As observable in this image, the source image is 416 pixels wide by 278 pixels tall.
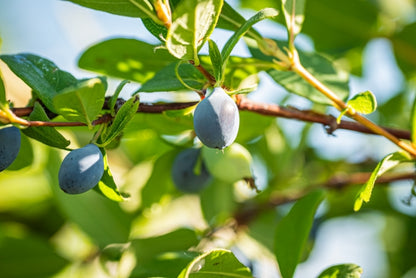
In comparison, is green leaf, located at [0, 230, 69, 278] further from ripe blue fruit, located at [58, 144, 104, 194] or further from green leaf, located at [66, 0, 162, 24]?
green leaf, located at [66, 0, 162, 24]

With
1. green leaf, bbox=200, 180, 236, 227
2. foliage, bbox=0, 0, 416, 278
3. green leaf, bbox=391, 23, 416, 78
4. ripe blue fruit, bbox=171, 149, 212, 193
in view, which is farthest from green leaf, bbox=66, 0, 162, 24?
green leaf, bbox=391, 23, 416, 78

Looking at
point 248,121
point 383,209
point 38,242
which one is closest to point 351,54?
point 383,209

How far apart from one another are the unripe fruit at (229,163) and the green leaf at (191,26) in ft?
1.24

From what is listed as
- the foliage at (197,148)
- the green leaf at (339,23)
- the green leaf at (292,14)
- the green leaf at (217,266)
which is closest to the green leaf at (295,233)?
the foliage at (197,148)

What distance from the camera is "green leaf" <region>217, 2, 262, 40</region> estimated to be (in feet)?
3.25

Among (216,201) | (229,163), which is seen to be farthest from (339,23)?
(229,163)

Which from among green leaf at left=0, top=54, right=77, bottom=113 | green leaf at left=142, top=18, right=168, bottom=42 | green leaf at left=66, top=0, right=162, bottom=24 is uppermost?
green leaf at left=66, top=0, right=162, bottom=24

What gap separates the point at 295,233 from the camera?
1.08 meters

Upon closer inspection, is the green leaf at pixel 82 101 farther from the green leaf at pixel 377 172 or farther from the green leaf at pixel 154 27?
the green leaf at pixel 377 172

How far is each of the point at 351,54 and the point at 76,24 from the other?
4.06ft

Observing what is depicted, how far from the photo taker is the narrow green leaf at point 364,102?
939mm

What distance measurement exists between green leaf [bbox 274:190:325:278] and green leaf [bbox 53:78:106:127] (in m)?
0.50

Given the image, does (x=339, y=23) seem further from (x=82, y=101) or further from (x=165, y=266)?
(x=82, y=101)

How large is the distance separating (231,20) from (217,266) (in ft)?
1.59
